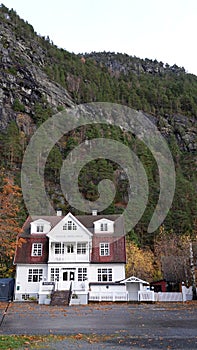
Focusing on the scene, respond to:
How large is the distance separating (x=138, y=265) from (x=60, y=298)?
2175 centimetres

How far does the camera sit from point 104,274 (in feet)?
113

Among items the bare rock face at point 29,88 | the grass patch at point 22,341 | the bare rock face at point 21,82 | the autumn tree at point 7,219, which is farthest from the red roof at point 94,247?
the bare rock face at point 21,82

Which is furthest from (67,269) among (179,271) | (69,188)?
(69,188)

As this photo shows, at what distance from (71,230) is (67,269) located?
383 cm

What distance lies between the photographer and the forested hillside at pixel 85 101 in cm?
6888

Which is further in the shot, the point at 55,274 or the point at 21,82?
the point at 21,82

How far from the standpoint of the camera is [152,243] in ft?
194

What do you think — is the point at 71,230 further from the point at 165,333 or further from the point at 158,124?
the point at 158,124

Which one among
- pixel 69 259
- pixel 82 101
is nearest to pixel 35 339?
pixel 69 259

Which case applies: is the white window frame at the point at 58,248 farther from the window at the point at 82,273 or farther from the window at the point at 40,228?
the window at the point at 40,228

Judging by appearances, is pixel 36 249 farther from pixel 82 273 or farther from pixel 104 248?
pixel 104 248

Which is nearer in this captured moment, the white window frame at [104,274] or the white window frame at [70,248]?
the white window frame at [104,274]

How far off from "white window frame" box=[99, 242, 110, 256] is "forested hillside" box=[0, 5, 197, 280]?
13.5 meters

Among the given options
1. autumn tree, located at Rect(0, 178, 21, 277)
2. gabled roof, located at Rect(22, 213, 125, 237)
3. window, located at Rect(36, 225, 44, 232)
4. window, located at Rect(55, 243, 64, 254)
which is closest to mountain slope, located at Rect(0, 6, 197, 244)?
gabled roof, located at Rect(22, 213, 125, 237)
